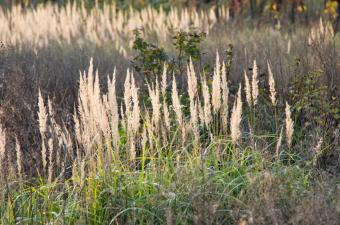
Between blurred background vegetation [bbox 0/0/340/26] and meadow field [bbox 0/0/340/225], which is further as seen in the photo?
blurred background vegetation [bbox 0/0/340/26]

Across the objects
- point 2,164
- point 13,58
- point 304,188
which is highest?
point 13,58

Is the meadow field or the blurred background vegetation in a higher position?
the blurred background vegetation

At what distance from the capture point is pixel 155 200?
494 cm

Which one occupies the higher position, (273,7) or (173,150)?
(273,7)

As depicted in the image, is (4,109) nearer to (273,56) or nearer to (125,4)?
(273,56)

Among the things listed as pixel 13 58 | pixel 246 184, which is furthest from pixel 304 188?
pixel 13 58

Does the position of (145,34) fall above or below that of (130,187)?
above

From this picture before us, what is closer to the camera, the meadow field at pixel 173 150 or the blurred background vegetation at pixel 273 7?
the meadow field at pixel 173 150

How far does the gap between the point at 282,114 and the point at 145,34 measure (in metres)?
5.78

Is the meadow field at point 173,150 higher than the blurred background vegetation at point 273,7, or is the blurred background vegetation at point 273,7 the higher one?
the blurred background vegetation at point 273,7

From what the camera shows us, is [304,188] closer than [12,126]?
Yes

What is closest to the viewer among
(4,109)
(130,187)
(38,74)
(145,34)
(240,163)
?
(130,187)

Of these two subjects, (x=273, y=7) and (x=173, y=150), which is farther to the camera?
(x=273, y=7)

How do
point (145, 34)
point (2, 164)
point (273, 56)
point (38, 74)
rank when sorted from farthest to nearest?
point (145, 34), point (273, 56), point (38, 74), point (2, 164)
